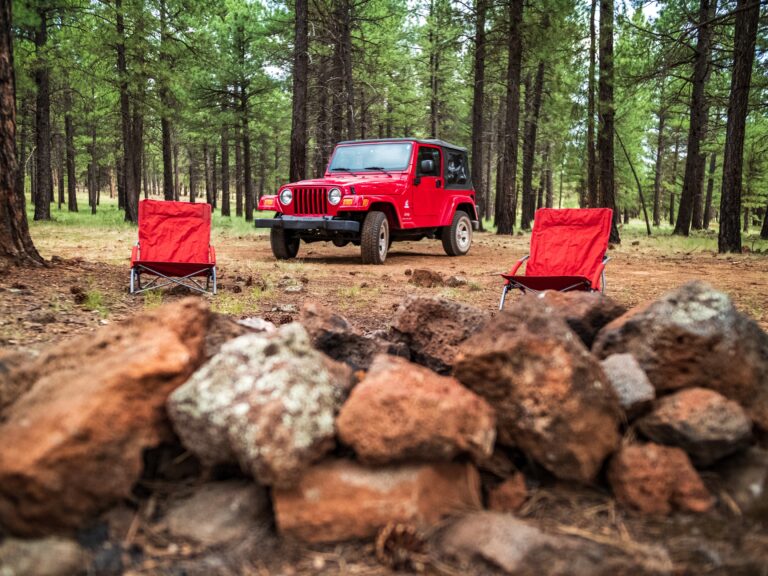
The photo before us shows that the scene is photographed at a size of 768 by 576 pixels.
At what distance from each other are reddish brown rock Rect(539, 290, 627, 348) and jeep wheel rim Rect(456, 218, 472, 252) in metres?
8.93

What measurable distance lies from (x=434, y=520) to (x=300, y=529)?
0.49 m

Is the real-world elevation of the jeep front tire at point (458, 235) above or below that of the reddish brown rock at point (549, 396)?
above

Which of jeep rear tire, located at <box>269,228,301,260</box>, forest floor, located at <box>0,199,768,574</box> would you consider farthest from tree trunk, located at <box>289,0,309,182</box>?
jeep rear tire, located at <box>269,228,301,260</box>

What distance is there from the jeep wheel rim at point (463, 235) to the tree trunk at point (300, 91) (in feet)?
13.8

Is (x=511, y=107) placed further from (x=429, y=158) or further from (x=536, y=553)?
(x=536, y=553)

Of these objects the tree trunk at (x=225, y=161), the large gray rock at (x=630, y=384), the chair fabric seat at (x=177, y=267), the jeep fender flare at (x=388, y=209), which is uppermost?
the tree trunk at (x=225, y=161)

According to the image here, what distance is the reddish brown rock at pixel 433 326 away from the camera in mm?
3312

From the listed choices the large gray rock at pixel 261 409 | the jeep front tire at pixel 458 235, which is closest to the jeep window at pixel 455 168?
the jeep front tire at pixel 458 235

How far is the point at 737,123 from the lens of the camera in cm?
1141

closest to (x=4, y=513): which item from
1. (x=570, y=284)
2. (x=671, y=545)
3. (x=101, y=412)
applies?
(x=101, y=412)

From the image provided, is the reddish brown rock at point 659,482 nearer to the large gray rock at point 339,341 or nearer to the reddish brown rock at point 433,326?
the reddish brown rock at point 433,326

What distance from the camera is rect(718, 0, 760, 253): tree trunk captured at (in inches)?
434

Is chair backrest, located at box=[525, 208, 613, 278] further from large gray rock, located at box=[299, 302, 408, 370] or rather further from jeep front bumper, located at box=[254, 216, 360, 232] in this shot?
large gray rock, located at box=[299, 302, 408, 370]

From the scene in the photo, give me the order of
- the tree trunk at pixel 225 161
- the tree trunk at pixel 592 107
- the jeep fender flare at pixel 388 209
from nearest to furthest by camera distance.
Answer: the jeep fender flare at pixel 388 209, the tree trunk at pixel 592 107, the tree trunk at pixel 225 161
